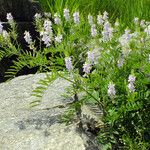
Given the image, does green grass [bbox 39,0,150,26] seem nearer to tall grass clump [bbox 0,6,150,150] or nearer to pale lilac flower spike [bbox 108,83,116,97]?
tall grass clump [bbox 0,6,150,150]

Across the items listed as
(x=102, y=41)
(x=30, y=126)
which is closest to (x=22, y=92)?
(x=30, y=126)

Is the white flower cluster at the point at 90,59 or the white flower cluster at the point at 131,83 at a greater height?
the white flower cluster at the point at 90,59

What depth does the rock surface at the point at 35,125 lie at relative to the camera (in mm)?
3986

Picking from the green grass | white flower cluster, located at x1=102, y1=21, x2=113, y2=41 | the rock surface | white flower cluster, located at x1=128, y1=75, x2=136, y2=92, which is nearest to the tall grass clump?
white flower cluster, located at x1=102, y1=21, x2=113, y2=41

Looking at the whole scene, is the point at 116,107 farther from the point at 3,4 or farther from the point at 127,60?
the point at 3,4

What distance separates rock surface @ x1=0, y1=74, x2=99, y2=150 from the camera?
13.1 ft

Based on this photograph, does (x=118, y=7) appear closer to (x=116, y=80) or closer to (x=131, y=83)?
(x=116, y=80)

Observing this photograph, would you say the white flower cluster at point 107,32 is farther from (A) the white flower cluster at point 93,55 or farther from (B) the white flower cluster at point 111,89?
(B) the white flower cluster at point 111,89

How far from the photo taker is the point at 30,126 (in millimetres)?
4199

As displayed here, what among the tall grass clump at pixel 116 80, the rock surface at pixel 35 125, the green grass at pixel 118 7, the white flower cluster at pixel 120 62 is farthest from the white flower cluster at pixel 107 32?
the green grass at pixel 118 7

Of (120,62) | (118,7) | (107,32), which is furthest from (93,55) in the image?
(118,7)

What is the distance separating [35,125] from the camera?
4207 mm

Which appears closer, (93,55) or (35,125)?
(93,55)

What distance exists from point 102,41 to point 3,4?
2523 millimetres
